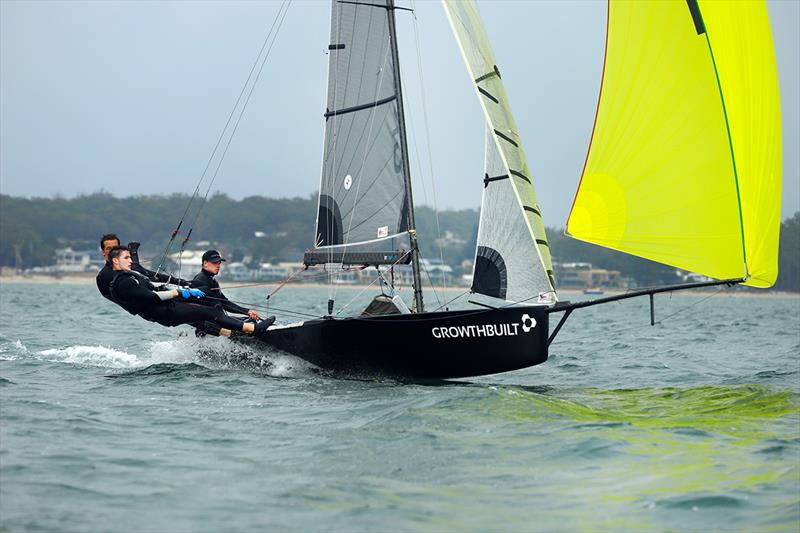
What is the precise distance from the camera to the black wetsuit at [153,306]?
10414 millimetres

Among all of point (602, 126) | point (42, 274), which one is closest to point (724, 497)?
point (602, 126)

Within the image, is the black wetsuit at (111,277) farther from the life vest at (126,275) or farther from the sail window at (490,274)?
the sail window at (490,274)

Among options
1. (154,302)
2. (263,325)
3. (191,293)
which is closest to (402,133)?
(263,325)

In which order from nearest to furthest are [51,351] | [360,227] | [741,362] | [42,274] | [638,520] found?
[638,520] → [360,227] → [51,351] → [741,362] → [42,274]

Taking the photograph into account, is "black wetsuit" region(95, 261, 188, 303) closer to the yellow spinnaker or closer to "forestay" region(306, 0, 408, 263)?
"forestay" region(306, 0, 408, 263)

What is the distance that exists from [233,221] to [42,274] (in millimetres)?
22429

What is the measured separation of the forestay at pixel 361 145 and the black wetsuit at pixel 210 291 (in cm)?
139

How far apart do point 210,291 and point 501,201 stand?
348 centimetres

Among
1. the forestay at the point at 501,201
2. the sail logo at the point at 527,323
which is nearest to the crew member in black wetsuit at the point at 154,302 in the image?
the forestay at the point at 501,201

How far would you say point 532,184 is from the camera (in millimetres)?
10805

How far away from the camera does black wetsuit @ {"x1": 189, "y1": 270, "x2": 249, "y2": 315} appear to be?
1133cm

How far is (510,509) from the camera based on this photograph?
18.0 ft

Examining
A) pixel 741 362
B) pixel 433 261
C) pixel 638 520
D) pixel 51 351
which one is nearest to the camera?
pixel 638 520

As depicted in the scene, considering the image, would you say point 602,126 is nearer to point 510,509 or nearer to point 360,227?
point 360,227
